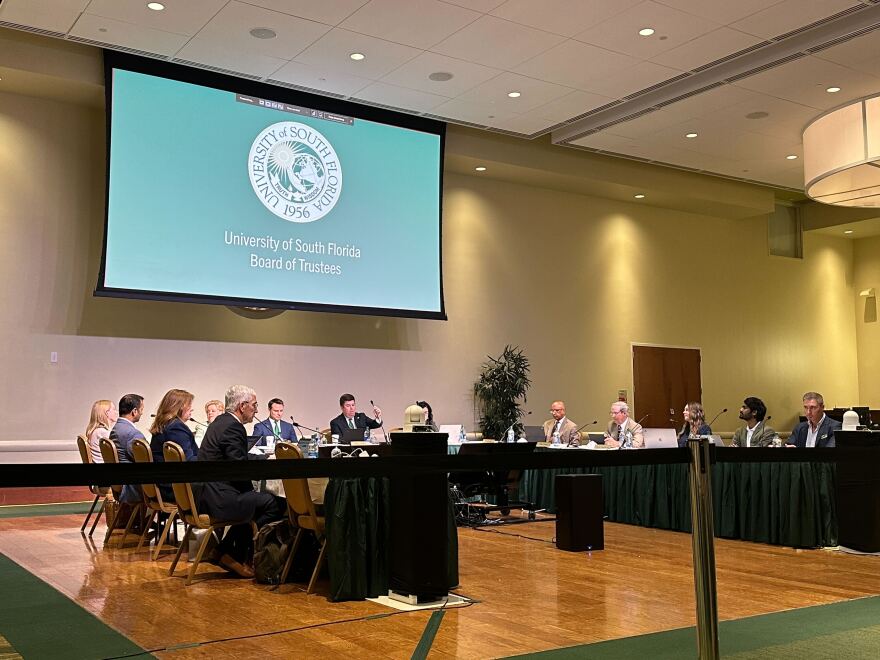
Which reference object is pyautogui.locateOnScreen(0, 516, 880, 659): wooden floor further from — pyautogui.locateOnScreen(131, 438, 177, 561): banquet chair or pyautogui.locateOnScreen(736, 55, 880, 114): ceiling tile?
pyautogui.locateOnScreen(736, 55, 880, 114): ceiling tile

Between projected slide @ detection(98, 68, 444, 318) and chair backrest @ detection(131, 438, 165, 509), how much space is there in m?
3.09

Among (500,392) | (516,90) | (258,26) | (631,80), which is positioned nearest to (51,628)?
(258,26)

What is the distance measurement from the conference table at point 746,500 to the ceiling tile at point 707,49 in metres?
4.11

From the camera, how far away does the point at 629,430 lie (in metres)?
8.56

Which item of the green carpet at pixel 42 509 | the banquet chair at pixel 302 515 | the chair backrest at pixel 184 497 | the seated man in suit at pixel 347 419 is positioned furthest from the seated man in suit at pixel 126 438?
the seated man in suit at pixel 347 419

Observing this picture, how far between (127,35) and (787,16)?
244 inches

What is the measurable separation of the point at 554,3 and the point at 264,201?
4127 mm

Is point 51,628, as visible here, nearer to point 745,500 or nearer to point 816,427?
point 745,500

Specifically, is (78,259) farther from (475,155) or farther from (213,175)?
(475,155)

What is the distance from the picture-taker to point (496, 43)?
8586mm

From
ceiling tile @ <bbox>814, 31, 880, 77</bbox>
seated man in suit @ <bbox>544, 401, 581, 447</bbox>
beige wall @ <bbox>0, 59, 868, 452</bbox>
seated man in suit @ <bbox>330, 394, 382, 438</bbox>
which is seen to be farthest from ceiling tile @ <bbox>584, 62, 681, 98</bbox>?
seated man in suit @ <bbox>330, 394, 382, 438</bbox>

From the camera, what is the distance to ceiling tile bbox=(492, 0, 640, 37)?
767 centimetres

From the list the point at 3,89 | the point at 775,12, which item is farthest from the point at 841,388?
the point at 3,89

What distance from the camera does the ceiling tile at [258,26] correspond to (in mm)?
7973
